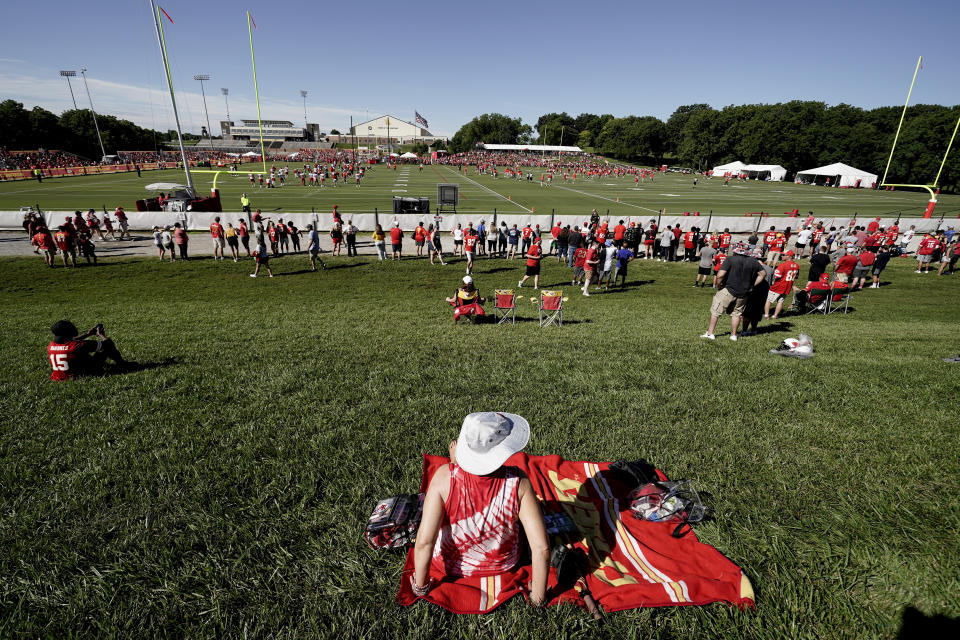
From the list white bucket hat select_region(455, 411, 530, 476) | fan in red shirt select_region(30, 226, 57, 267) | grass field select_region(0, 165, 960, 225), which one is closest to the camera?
white bucket hat select_region(455, 411, 530, 476)

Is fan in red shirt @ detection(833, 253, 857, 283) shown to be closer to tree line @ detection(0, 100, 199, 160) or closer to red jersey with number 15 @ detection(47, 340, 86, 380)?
red jersey with number 15 @ detection(47, 340, 86, 380)

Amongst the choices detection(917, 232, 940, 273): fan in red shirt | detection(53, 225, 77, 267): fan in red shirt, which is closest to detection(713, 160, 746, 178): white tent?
detection(917, 232, 940, 273): fan in red shirt

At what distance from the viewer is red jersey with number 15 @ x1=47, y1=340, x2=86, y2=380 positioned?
20.3 feet

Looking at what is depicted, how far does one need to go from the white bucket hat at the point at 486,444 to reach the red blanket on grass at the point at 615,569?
46.7 inches

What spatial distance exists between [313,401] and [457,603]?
362 cm

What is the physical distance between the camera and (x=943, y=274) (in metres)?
18.2

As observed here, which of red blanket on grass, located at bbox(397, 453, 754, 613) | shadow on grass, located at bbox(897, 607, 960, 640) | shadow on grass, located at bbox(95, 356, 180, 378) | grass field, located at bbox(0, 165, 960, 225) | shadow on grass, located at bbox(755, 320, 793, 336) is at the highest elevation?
grass field, located at bbox(0, 165, 960, 225)

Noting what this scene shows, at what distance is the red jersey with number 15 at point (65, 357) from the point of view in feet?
20.3

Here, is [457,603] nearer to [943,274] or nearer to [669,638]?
[669,638]

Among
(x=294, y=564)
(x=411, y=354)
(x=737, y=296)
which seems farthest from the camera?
(x=737, y=296)

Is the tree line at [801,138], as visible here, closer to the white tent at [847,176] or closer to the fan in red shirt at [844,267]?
the white tent at [847,176]

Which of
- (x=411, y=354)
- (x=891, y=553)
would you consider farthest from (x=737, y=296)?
(x=411, y=354)

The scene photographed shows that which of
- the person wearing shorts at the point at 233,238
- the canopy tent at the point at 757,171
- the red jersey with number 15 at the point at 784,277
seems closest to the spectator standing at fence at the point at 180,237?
the person wearing shorts at the point at 233,238

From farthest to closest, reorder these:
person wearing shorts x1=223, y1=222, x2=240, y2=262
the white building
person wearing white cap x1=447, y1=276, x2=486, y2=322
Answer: the white building, person wearing shorts x1=223, y1=222, x2=240, y2=262, person wearing white cap x1=447, y1=276, x2=486, y2=322
